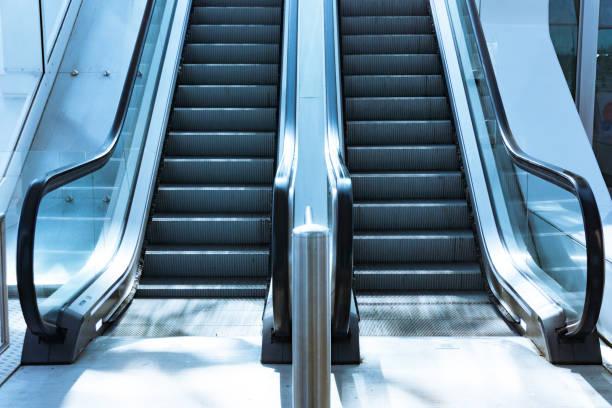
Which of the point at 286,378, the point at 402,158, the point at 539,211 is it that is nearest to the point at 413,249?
the point at 402,158

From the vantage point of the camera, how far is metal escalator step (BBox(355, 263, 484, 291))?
461 cm

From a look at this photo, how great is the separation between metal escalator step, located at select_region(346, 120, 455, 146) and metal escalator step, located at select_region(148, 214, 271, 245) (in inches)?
48.9

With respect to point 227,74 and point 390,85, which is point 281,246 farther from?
point 227,74

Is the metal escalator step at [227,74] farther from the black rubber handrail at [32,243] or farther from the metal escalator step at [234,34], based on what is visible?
the black rubber handrail at [32,243]

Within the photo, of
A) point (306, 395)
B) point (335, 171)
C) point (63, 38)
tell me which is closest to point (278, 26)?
point (63, 38)

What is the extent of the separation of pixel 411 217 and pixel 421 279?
0.63 m

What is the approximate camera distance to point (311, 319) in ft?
7.06

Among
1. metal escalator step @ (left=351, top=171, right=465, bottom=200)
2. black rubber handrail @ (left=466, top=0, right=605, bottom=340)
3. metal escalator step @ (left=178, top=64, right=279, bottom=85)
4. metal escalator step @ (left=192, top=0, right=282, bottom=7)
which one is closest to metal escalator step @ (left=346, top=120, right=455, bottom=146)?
metal escalator step @ (left=351, top=171, right=465, bottom=200)

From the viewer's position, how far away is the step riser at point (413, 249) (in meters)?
4.83

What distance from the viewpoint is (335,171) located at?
362cm

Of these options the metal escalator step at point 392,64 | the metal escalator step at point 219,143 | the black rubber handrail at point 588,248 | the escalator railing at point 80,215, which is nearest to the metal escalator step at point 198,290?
the escalator railing at point 80,215

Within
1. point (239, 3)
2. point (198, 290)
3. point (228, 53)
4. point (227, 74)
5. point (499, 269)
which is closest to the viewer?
point (499, 269)

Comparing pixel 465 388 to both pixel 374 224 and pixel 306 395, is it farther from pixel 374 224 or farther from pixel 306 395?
pixel 374 224

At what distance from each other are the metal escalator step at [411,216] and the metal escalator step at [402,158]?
50cm
